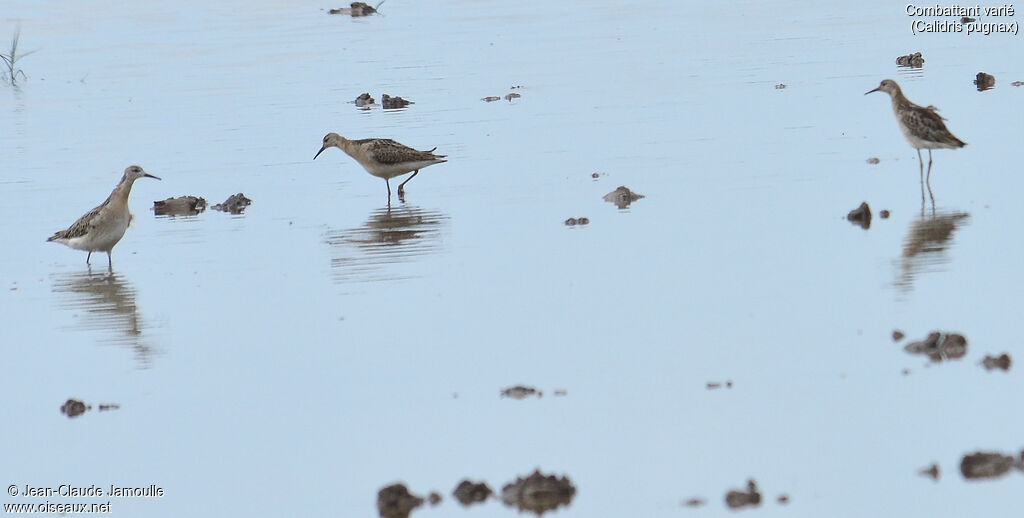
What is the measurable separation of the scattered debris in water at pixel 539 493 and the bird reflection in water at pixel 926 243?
4.42 meters

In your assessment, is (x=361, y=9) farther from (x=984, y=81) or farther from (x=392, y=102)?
(x=984, y=81)

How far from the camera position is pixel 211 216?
17109mm

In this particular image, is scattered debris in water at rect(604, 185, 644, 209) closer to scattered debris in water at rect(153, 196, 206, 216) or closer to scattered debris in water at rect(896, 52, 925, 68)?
scattered debris in water at rect(153, 196, 206, 216)

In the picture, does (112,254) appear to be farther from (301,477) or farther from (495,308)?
(301,477)

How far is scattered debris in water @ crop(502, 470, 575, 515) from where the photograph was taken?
8383 millimetres

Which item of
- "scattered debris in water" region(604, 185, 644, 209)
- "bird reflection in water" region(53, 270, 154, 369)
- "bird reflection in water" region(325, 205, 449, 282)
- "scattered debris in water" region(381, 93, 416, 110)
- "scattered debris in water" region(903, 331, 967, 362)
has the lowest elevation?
"scattered debris in water" region(903, 331, 967, 362)

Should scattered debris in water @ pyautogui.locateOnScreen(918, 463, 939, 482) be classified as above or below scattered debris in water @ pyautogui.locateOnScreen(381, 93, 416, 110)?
below

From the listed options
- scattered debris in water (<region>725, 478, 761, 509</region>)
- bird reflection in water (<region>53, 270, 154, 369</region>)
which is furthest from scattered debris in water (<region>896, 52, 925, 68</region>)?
scattered debris in water (<region>725, 478, 761, 509</region>)

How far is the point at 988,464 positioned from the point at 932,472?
269 millimetres

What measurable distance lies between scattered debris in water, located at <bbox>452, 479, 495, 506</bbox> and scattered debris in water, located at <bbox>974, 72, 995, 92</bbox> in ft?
49.2

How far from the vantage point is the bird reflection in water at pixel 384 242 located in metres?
14.0

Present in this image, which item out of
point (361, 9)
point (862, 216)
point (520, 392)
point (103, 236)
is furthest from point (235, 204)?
point (361, 9)

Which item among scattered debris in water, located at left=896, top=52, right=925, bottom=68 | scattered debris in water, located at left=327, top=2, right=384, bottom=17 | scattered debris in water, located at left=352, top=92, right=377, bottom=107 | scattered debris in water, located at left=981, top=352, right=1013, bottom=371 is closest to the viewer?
scattered debris in water, located at left=981, top=352, right=1013, bottom=371

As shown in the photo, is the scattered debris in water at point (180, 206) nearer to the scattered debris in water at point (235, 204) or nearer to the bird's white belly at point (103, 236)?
the scattered debris in water at point (235, 204)
